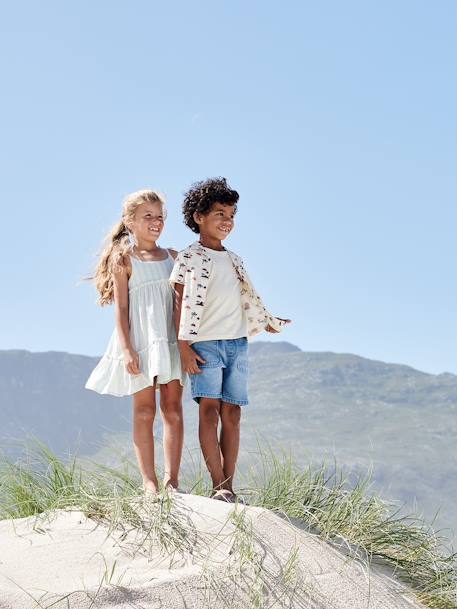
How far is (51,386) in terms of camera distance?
602 ft

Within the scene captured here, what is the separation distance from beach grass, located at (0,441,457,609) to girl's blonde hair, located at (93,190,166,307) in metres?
0.96

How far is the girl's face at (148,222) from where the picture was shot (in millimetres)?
5262

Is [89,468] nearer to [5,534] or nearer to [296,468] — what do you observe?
[5,534]

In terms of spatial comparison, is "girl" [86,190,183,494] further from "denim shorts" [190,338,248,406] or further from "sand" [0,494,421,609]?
"sand" [0,494,421,609]

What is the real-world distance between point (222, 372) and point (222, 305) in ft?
1.22

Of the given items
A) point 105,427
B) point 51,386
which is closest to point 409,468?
point 51,386

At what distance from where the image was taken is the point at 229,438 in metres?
5.10

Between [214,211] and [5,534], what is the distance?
2021 mm

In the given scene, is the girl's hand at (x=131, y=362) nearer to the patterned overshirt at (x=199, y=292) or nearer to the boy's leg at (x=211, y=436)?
the patterned overshirt at (x=199, y=292)

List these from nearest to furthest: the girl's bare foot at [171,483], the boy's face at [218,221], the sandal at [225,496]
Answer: the sandal at [225,496] → the girl's bare foot at [171,483] → the boy's face at [218,221]

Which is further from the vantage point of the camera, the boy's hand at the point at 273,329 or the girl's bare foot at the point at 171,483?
the boy's hand at the point at 273,329

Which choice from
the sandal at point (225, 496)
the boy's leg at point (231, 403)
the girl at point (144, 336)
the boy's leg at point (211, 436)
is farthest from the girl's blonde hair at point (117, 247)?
the sandal at point (225, 496)

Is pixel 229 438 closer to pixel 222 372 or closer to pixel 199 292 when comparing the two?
pixel 222 372

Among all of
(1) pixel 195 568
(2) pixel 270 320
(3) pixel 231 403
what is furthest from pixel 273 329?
(1) pixel 195 568
